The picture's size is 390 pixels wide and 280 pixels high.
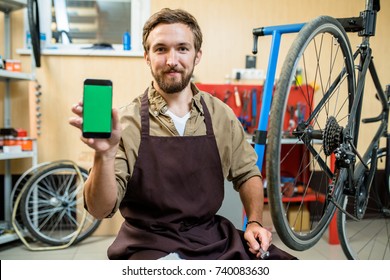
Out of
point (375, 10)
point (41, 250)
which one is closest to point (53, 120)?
point (41, 250)

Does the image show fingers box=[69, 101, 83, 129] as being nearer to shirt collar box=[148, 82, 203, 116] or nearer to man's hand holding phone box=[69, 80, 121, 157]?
man's hand holding phone box=[69, 80, 121, 157]

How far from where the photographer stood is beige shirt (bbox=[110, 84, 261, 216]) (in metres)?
0.73

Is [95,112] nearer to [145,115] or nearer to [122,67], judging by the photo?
[145,115]

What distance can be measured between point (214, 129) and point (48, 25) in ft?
4.71

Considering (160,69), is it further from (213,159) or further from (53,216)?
(53,216)

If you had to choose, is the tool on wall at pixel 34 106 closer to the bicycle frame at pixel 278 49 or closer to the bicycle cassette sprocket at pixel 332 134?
the bicycle frame at pixel 278 49

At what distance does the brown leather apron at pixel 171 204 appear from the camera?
2.39 feet

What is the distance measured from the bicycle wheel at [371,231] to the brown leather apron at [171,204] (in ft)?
2.49

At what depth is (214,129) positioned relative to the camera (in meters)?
0.82

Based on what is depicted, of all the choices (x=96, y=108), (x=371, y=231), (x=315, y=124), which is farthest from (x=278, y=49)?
(x=371, y=231)

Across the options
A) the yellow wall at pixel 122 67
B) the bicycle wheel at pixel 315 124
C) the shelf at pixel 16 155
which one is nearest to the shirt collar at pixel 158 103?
the bicycle wheel at pixel 315 124

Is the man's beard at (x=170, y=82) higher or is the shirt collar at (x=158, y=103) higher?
the man's beard at (x=170, y=82)

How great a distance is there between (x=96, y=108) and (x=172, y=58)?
262mm

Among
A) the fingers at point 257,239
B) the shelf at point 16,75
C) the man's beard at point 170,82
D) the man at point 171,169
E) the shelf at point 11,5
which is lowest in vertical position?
the fingers at point 257,239
